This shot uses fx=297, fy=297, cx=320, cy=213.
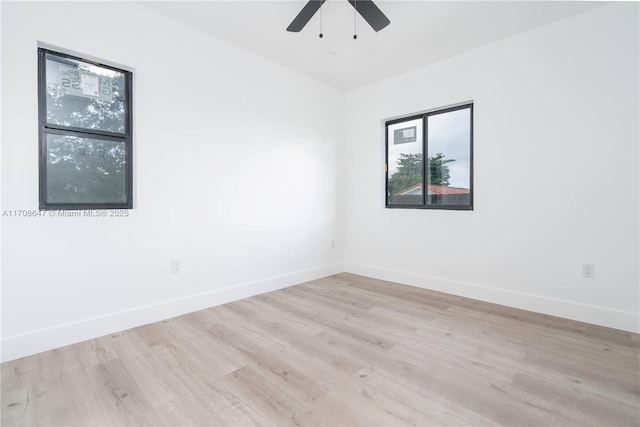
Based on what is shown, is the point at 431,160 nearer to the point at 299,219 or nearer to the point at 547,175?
the point at 547,175

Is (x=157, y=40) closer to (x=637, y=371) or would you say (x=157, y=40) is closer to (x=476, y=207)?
(x=476, y=207)

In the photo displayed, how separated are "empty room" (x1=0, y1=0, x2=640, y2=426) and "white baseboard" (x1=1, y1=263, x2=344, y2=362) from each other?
0.02 m

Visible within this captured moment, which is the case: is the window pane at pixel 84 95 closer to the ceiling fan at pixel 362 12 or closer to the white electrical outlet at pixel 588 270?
the ceiling fan at pixel 362 12

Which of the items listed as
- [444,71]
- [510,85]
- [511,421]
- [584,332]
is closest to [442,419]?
[511,421]

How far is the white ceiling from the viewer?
252 centimetres

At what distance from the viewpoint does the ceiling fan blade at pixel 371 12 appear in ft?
7.25

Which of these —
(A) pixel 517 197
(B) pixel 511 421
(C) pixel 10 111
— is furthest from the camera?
(A) pixel 517 197

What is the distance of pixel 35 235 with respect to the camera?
2107 mm

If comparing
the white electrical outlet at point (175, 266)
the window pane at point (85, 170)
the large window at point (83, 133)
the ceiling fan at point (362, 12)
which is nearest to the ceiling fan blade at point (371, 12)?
the ceiling fan at point (362, 12)

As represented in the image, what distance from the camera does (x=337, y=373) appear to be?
1838mm

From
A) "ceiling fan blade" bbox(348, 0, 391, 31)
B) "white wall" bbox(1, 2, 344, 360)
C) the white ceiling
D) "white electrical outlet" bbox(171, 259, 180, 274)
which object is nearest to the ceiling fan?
"ceiling fan blade" bbox(348, 0, 391, 31)

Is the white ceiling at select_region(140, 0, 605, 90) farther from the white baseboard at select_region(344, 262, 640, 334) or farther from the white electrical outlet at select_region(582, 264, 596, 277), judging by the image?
the white baseboard at select_region(344, 262, 640, 334)

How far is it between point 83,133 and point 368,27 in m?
2.65

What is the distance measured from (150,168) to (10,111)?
0.90 meters
